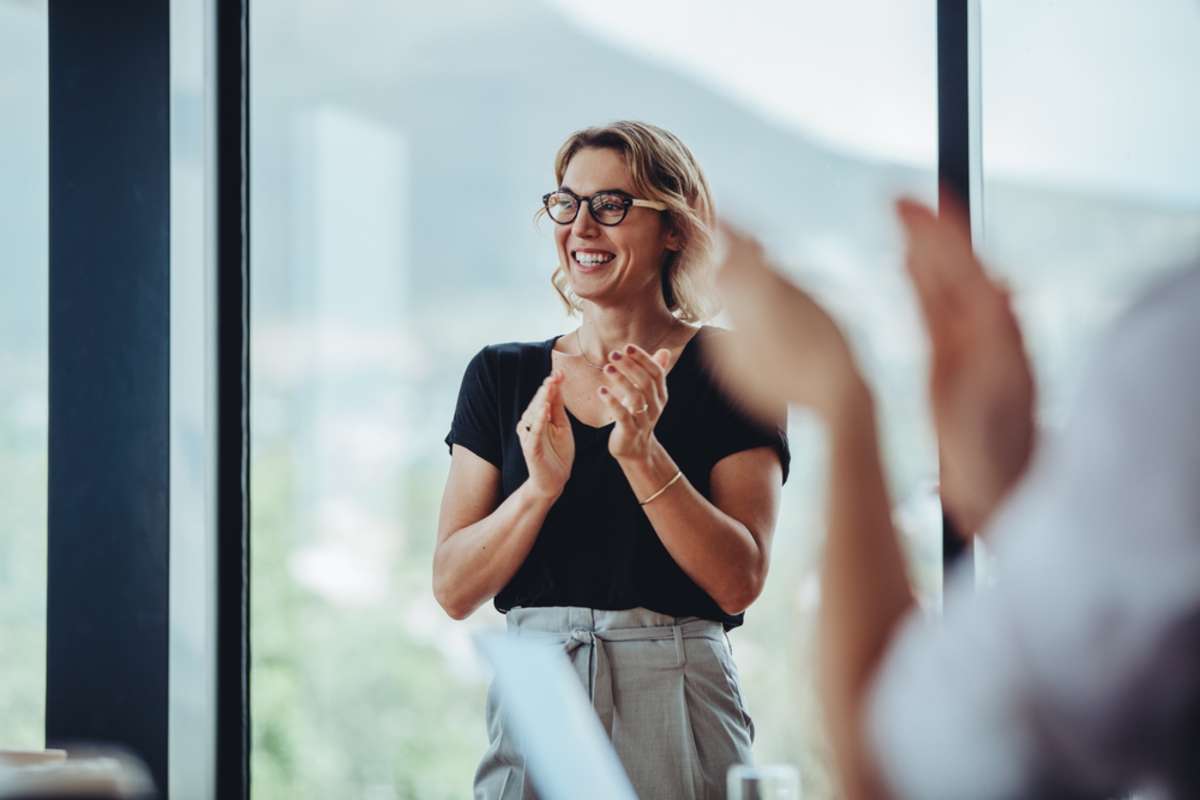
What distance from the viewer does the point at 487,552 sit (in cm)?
175

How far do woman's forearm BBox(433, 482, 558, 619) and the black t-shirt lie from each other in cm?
4

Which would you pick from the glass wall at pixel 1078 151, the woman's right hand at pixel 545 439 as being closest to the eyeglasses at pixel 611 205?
the woman's right hand at pixel 545 439

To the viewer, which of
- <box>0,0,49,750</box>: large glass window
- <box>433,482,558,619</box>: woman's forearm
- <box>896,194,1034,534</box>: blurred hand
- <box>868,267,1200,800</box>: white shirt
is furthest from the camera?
<box>0,0,49,750</box>: large glass window

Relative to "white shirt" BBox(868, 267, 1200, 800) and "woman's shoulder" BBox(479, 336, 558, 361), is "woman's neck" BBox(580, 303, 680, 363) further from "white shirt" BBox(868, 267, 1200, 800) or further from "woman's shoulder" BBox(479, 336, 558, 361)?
"white shirt" BBox(868, 267, 1200, 800)

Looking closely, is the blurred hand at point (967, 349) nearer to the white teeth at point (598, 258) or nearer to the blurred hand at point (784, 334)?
the blurred hand at point (784, 334)

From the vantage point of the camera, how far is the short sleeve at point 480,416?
1.86 meters

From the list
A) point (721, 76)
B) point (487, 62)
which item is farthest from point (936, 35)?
point (487, 62)

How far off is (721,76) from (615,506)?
0.84m

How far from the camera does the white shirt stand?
653 millimetres

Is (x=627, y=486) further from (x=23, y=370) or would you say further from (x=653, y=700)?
(x=23, y=370)

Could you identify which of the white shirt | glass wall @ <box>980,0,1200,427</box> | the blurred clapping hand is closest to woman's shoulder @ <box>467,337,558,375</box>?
glass wall @ <box>980,0,1200,427</box>

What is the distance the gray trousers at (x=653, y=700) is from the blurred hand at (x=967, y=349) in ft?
3.10

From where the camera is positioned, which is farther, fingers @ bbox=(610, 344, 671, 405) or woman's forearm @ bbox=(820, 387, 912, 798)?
fingers @ bbox=(610, 344, 671, 405)

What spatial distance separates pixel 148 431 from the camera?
6.97 feet
